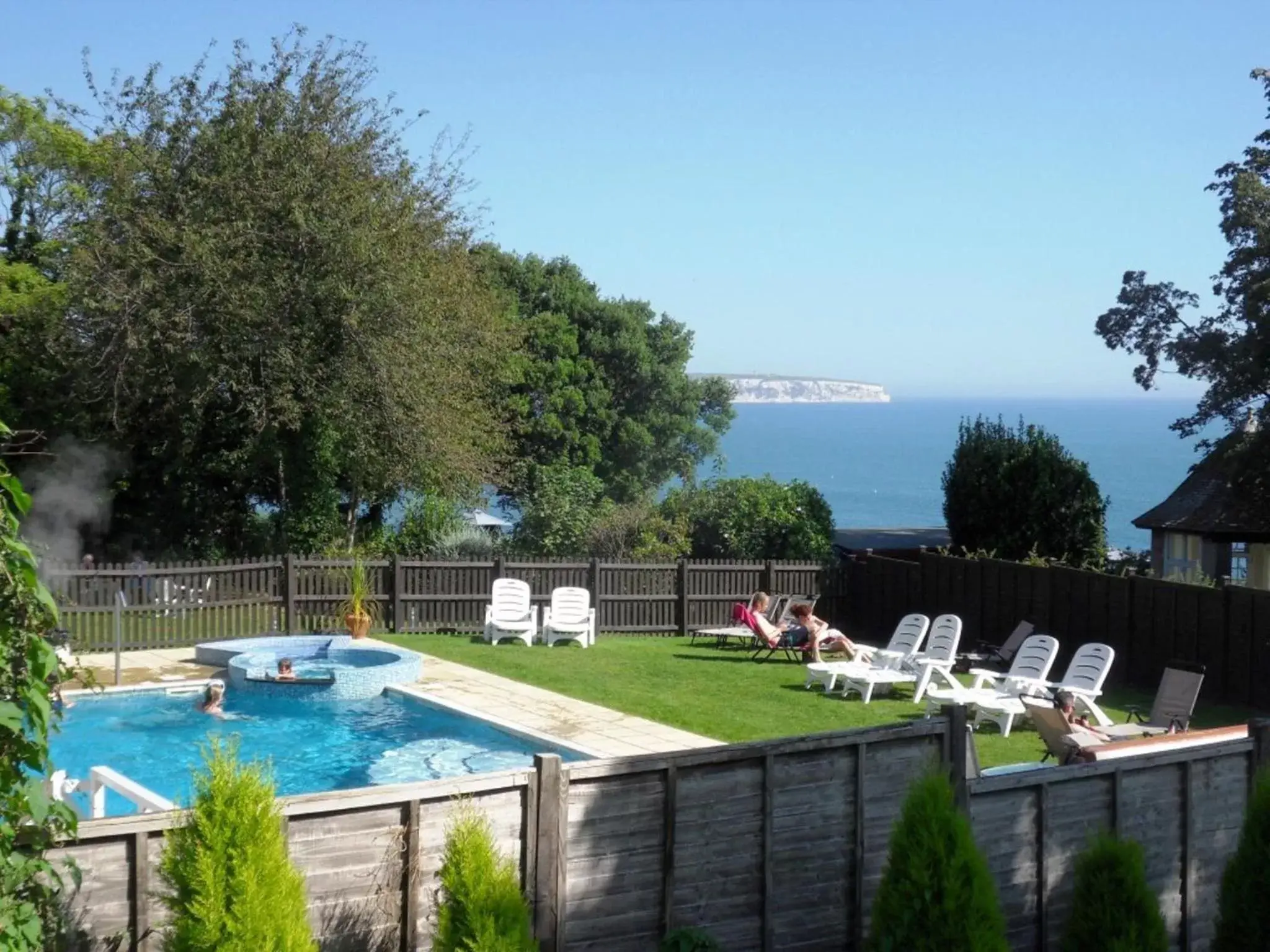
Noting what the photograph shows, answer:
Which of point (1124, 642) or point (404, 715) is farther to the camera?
point (1124, 642)

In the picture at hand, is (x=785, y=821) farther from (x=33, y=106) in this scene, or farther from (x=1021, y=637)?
(x=33, y=106)

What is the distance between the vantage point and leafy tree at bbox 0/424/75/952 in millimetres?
4449

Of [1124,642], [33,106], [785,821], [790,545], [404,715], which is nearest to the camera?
[785,821]

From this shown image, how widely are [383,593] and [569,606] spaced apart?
316cm

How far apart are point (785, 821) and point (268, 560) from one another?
15.6 metres

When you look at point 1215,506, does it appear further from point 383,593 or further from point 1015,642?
point 383,593

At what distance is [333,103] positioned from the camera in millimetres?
25000

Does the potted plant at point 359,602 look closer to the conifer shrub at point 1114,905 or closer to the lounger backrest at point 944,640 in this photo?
the lounger backrest at point 944,640

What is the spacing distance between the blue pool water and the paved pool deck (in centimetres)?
36

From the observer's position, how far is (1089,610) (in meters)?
18.9

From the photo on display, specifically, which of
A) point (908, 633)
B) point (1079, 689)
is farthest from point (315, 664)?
point (1079, 689)

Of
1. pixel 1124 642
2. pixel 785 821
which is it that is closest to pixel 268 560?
pixel 1124 642

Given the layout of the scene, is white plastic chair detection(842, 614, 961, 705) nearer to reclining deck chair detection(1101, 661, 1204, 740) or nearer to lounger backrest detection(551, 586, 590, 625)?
reclining deck chair detection(1101, 661, 1204, 740)

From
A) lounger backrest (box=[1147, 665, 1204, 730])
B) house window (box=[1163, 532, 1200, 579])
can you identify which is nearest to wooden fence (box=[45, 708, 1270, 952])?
lounger backrest (box=[1147, 665, 1204, 730])
